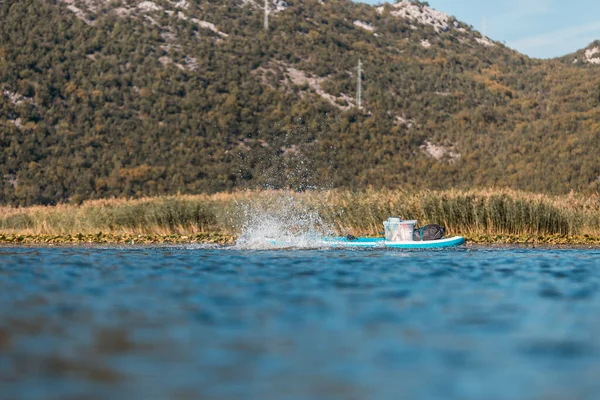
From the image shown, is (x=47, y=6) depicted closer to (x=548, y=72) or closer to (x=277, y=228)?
(x=548, y=72)

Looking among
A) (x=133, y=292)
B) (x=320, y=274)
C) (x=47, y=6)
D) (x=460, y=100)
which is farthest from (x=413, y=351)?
(x=47, y=6)

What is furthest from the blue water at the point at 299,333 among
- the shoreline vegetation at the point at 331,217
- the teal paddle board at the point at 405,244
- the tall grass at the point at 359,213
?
the tall grass at the point at 359,213

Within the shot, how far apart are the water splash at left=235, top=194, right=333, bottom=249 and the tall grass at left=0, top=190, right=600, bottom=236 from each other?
13cm

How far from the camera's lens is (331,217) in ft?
112

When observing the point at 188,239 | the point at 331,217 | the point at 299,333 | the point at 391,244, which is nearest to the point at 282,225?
the point at 331,217

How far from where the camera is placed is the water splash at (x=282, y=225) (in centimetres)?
2786

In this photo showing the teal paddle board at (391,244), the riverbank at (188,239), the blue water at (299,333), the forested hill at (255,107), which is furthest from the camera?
the forested hill at (255,107)

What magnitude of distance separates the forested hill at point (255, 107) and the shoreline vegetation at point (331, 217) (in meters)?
26.9

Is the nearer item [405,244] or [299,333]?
[299,333]

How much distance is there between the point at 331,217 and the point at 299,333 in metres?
23.3

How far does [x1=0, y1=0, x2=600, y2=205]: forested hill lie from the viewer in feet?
222

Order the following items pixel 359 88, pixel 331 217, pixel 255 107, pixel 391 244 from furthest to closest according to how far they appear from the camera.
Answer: pixel 359 88, pixel 255 107, pixel 331 217, pixel 391 244

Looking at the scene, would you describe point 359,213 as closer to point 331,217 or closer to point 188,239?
point 331,217

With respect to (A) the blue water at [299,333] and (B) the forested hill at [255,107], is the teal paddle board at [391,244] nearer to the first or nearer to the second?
(A) the blue water at [299,333]
